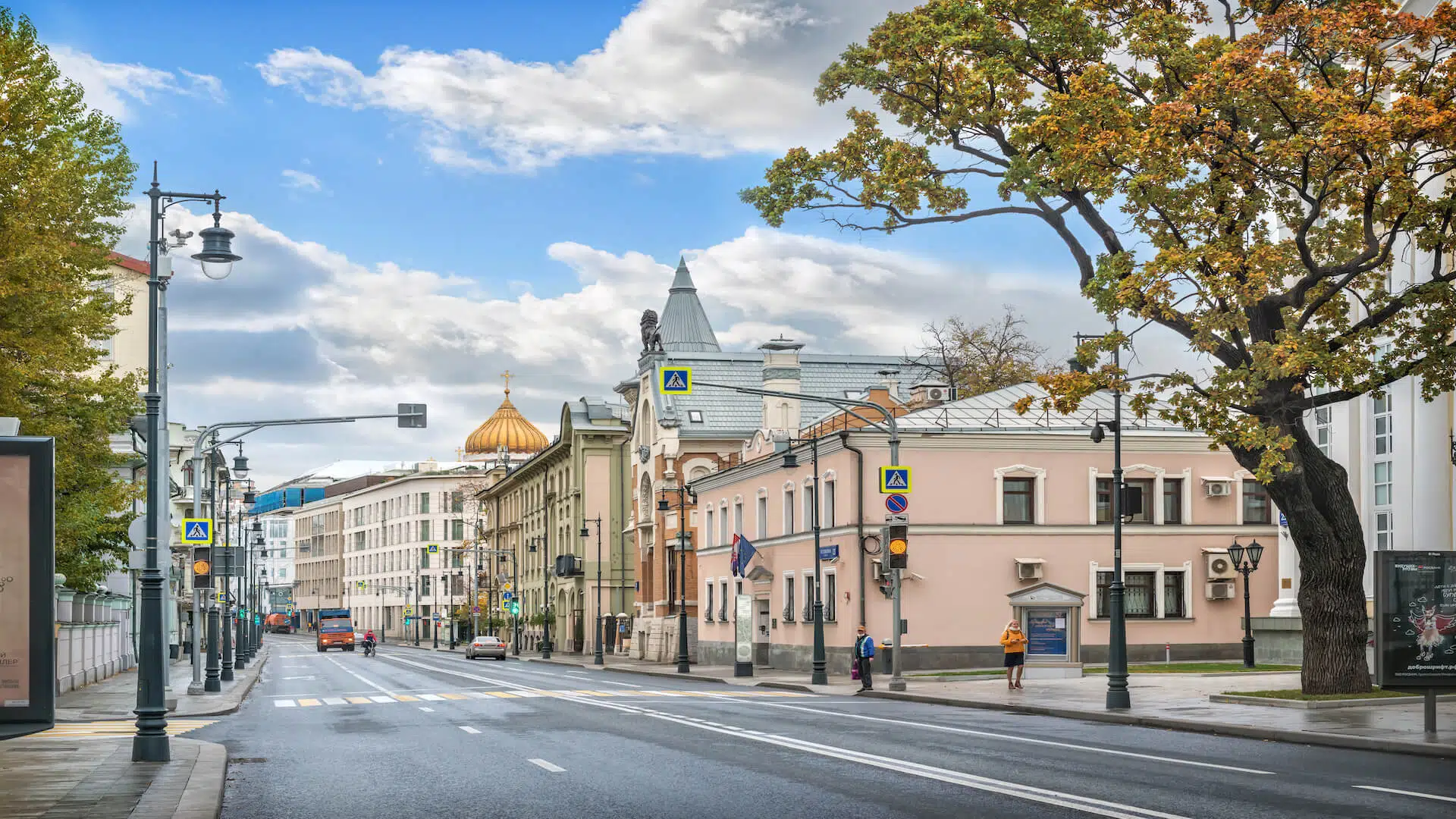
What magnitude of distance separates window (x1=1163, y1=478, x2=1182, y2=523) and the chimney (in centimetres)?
1951

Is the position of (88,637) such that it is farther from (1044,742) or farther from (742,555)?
(1044,742)

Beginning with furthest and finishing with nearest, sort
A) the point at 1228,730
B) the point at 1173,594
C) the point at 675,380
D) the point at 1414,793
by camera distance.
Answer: the point at 1173,594 < the point at 675,380 < the point at 1228,730 < the point at 1414,793

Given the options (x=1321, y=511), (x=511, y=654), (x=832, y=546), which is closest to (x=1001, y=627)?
(x=832, y=546)

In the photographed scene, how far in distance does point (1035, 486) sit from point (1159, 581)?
192 inches

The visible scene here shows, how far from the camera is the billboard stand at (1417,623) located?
19.2 m

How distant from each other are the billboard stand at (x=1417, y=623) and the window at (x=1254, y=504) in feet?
98.2

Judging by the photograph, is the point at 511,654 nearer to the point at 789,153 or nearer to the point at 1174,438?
the point at 1174,438

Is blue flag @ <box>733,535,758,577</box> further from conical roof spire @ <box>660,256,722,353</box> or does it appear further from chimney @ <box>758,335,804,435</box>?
conical roof spire @ <box>660,256,722,353</box>

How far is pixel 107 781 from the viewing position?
50.1 ft

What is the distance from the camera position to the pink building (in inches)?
1821

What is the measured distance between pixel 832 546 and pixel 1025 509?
601 centimetres

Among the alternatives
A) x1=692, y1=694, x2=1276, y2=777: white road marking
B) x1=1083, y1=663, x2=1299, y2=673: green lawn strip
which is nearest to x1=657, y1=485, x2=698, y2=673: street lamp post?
x1=1083, y1=663, x2=1299, y2=673: green lawn strip

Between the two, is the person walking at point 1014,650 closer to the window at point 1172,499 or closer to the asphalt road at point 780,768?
the asphalt road at point 780,768

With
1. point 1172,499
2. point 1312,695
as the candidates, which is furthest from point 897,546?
point 1172,499
